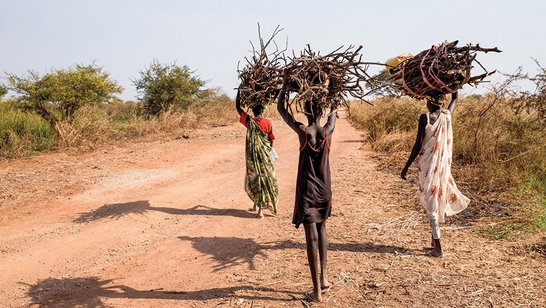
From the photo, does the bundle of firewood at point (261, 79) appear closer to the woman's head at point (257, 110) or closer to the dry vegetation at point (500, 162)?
the woman's head at point (257, 110)

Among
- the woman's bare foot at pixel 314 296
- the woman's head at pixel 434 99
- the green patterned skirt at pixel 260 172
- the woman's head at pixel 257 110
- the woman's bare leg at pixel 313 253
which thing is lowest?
the woman's bare foot at pixel 314 296

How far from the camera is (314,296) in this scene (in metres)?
4.11

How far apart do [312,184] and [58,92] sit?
11.8 metres

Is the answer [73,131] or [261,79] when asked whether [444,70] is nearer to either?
[261,79]

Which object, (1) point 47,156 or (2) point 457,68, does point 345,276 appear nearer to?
(2) point 457,68

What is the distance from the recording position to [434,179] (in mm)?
4930

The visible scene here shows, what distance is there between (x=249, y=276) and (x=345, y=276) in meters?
0.97

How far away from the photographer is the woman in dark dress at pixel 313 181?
4.05 metres

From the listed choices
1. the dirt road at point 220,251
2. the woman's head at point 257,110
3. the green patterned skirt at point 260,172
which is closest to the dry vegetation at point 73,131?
the dirt road at point 220,251

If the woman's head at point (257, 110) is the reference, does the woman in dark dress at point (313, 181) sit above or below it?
below

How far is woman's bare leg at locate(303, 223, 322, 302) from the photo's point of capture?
13.1 ft

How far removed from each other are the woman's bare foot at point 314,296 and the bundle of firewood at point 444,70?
2.44 m

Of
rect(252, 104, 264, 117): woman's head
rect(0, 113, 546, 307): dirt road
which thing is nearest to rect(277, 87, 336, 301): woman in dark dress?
rect(0, 113, 546, 307): dirt road

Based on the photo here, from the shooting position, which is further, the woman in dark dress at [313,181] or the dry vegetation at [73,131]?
the dry vegetation at [73,131]
